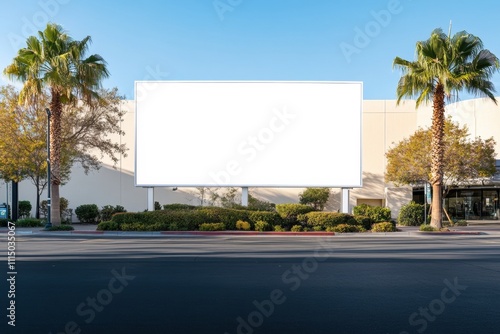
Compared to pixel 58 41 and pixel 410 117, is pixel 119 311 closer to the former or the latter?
pixel 58 41

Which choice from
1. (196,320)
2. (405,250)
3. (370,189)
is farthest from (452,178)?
(196,320)

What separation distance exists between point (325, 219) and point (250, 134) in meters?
6.99

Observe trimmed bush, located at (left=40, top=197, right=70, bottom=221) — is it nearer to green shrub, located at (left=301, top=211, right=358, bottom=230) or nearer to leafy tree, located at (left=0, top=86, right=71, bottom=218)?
leafy tree, located at (left=0, top=86, right=71, bottom=218)

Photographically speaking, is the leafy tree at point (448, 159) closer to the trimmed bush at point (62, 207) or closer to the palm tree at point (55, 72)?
the palm tree at point (55, 72)

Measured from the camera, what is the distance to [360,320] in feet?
19.9

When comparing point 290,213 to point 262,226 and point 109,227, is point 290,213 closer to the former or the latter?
point 262,226

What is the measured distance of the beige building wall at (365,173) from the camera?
115ft

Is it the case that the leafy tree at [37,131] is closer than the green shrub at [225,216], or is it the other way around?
the green shrub at [225,216]

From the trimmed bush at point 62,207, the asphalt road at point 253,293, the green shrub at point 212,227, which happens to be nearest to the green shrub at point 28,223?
the trimmed bush at point 62,207

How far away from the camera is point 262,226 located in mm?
23125

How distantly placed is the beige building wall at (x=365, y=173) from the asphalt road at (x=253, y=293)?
22358 millimetres

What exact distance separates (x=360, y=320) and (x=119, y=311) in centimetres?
A: 339

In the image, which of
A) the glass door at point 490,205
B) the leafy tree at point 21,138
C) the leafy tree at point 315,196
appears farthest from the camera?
the glass door at point 490,205

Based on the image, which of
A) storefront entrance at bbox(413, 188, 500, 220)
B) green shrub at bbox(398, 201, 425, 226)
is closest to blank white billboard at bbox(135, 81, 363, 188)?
green shrub at bbox(398, 201, 425, 226)
